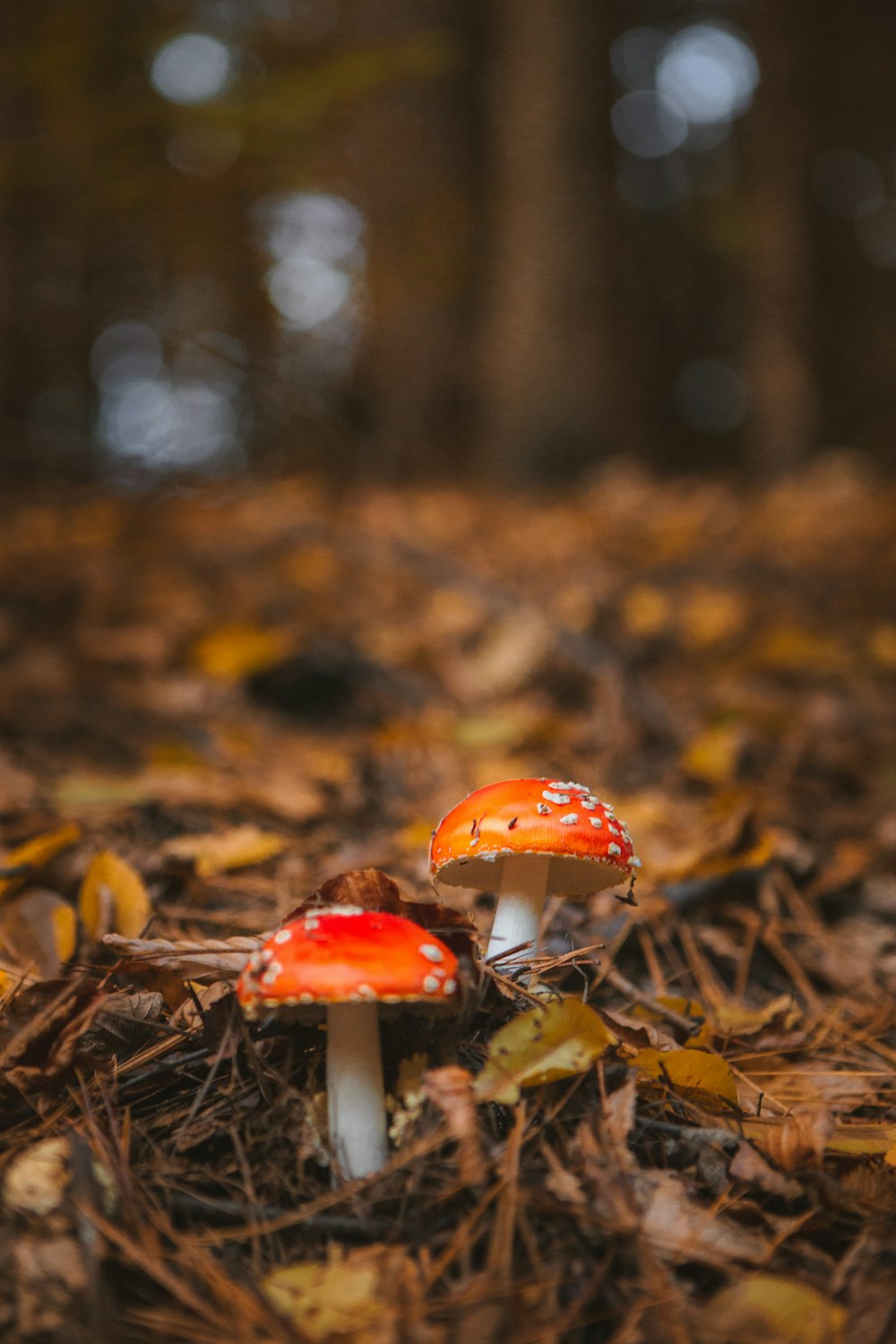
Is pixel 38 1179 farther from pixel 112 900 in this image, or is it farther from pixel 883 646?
pixel 883 646

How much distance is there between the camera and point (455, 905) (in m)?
2.32

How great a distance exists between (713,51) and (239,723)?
591 inches

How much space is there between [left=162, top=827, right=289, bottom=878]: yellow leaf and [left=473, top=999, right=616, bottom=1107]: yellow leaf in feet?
3.54

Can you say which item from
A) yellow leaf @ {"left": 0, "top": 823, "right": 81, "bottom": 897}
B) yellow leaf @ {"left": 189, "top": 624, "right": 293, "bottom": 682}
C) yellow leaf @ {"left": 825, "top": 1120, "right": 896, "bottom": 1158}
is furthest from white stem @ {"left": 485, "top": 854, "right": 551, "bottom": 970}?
yellow leaf @ {"left": 189, "top": 624, "right": 293, "bottom": 682}

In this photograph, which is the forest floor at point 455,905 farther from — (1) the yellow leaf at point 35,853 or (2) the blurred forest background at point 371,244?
(2) the blurred forest background at point 371,244

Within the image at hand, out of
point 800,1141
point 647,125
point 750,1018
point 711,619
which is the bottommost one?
point 750,1018

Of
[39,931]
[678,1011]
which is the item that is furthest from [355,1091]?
[39,931]

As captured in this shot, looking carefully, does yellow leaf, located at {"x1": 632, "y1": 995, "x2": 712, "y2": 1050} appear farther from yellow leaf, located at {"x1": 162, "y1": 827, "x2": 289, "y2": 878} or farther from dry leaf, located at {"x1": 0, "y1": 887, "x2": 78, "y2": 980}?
dry leaf, located at {"x1": 0, "y1": 887, "x2": 78, "y2": 980}

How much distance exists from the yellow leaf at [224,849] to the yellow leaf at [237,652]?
126cm

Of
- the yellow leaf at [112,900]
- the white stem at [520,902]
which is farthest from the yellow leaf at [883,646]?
the yellow leaf at [112,900]

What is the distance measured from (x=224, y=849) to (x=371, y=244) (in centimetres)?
564

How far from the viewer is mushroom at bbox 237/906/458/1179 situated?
1.23 m

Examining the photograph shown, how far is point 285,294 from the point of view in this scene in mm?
5906

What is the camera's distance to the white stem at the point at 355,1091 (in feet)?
4.30
